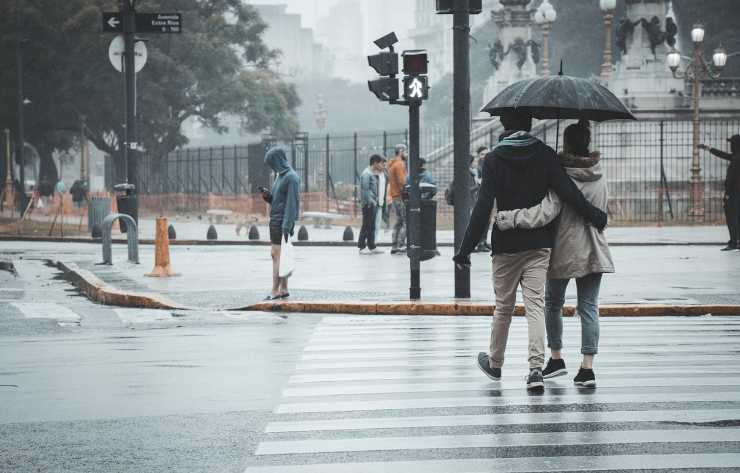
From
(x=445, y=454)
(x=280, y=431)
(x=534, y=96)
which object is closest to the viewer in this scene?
(x=445, y=454)

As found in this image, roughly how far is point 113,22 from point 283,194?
1100 centimetres

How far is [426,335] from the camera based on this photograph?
1220cm

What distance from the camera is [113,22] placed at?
2489 centimetres

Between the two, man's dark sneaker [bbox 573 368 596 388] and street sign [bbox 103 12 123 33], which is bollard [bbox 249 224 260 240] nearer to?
street sign [bbox 103 12 123 33]

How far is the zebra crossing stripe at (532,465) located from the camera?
6578 mm

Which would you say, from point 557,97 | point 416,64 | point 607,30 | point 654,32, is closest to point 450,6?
point 416,64

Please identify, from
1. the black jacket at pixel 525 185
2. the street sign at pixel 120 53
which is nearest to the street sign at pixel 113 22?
the street sign at pixel 120 53

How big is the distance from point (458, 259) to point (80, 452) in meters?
3.39

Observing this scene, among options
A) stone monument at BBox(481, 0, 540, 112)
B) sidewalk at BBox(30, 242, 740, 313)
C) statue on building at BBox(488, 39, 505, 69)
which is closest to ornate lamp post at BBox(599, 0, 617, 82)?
stone monument at BBox(481, 0, 540, 112)

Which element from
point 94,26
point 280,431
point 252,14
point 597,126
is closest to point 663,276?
point 280,431

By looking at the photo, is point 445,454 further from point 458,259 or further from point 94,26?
point 94,26

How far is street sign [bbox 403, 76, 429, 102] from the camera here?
47.7 ft

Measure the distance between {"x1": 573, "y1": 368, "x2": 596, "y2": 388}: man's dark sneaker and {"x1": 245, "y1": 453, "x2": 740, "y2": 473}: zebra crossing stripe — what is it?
2135 mm

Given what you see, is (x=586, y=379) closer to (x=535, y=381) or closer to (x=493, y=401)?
(x=535, y=381)
